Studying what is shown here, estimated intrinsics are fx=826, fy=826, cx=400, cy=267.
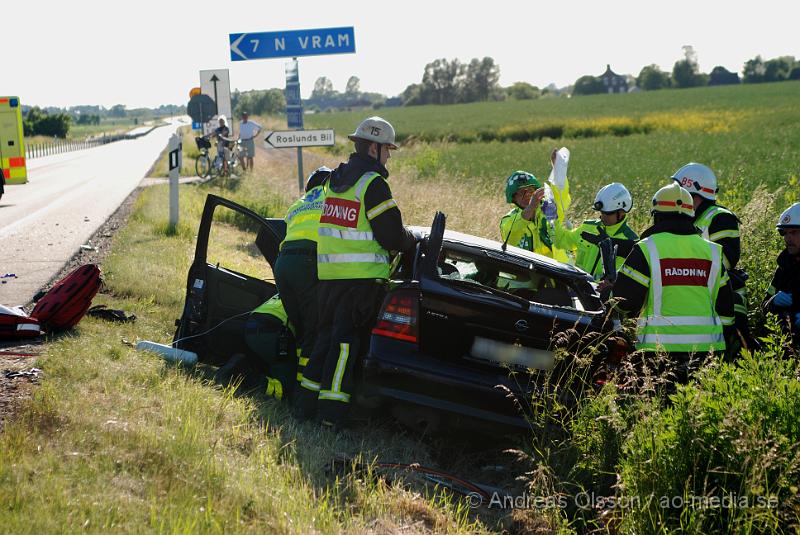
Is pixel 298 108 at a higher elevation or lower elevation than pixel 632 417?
higher

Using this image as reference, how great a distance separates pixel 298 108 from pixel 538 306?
10035 mm

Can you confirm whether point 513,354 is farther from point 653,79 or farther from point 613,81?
point 613,81

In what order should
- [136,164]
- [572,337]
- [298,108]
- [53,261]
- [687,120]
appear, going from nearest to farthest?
[572,337], [53,261], [298,108], [136,164], [687,120]

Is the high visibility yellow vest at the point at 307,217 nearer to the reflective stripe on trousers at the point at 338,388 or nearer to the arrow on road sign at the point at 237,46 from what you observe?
the reflective stripe on trousers at the point at 338,388

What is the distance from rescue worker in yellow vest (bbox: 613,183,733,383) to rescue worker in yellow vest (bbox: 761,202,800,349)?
0.92 metres

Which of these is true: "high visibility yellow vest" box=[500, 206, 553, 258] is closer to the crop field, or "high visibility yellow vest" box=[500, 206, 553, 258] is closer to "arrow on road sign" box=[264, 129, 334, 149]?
the crop field

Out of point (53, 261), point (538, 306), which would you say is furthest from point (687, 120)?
point (538, 306)

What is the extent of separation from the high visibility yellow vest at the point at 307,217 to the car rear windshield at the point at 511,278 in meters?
1.00

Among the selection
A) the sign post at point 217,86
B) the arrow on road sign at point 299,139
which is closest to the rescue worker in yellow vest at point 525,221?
the arrow on road sign at point 299,139

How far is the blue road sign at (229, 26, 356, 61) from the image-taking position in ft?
42.5

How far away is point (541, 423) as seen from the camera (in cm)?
466

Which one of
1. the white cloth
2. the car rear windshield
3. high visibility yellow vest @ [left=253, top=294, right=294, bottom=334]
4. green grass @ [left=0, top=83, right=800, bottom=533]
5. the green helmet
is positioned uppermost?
the white cloth

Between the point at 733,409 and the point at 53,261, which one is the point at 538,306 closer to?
the point at 733,409

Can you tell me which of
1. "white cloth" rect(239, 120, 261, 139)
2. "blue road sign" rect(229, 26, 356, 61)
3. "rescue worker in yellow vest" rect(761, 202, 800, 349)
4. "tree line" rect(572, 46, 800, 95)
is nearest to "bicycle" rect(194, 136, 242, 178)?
"white cloth" rect(239, 120, 261, 139)
